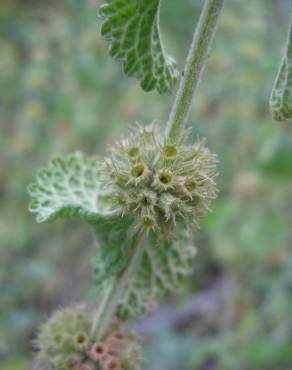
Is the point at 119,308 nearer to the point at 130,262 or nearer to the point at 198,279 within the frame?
the point at 130,262

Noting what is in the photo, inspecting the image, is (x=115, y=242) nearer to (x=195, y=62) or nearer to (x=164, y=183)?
(x=164, y=183)

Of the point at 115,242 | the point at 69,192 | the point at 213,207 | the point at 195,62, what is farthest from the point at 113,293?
the point at 213,207

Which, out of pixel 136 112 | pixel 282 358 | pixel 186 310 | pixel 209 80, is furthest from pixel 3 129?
pixel 282 358

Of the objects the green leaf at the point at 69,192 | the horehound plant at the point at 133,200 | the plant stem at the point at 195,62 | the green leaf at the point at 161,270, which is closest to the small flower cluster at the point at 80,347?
the horehound plant at the point at 133,200

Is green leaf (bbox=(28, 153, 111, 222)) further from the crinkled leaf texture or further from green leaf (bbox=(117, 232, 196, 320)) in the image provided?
green leaf (bbox=(117, 232, 196, 320))

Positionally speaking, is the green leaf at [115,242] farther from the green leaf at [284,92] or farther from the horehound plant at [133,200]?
the green leaf at [284,92]

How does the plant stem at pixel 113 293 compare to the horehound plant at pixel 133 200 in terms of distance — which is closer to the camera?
the horehound plant at pixel 133 200

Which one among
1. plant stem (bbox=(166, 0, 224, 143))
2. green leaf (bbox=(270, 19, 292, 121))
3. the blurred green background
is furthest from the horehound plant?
the blurred green background
